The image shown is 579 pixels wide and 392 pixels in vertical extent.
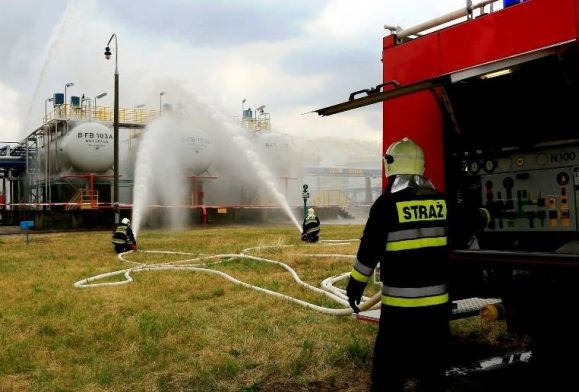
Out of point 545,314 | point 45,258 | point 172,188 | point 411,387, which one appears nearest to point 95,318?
point 411,387

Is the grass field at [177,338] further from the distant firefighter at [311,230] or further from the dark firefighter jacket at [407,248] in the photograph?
the distant firefighter at [311,230]

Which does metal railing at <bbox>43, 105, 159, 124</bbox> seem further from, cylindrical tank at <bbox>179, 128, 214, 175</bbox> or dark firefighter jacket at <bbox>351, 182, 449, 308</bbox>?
dark firefighter jacket at <bbox>351, 182, 449, 308</bbox>

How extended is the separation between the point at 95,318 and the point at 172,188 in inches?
851

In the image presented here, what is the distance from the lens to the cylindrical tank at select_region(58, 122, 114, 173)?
989 inches

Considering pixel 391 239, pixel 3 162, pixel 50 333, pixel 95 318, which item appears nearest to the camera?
pixel 391 239

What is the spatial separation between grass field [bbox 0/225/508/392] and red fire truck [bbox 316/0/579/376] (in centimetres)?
131

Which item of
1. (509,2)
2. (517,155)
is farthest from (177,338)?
(509,2)

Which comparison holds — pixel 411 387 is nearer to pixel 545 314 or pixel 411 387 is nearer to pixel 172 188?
pixel 545 314

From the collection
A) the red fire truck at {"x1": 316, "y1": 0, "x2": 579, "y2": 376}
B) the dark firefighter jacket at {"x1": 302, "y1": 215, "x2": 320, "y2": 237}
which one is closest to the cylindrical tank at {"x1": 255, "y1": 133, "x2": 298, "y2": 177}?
the dark firefighter jacket at {"x1": 302, "y1": 215, "x2": 320, "y2": 237}

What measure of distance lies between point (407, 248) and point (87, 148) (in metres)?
24.4

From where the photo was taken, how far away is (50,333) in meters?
5.34

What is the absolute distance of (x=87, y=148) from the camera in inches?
990

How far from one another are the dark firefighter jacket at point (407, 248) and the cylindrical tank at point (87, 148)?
24319mm

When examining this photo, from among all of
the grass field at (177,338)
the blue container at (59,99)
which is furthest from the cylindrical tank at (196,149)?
the grass field at (177,338)
